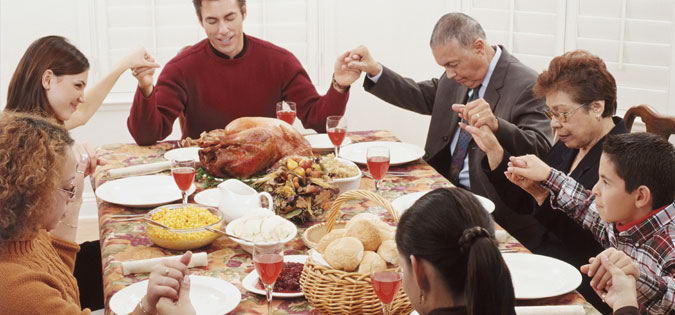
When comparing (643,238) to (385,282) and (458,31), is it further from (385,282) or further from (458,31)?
(458,31)

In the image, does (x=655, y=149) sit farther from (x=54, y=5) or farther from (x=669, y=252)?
(x=54, y=5)

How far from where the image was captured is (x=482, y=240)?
4.58ft

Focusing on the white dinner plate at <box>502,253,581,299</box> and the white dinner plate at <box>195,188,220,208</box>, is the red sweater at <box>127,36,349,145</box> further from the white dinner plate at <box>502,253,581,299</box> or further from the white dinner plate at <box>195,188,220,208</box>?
the white dinner plate at <box>502,253,581,299</box>

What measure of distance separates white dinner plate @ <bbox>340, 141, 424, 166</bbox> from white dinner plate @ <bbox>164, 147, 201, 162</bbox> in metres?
0.65

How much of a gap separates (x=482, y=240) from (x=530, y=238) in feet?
5.47

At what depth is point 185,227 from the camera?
2242mm

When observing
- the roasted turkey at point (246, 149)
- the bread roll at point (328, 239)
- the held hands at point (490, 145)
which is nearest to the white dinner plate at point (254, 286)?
the bread roll at point (328, 239)

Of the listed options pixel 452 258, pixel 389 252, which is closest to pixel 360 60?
pixel 389 252

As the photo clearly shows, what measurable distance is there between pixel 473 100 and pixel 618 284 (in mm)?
1733

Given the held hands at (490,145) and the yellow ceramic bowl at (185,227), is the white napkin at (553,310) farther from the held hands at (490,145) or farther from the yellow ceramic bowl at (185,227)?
the held hands at (490,145)

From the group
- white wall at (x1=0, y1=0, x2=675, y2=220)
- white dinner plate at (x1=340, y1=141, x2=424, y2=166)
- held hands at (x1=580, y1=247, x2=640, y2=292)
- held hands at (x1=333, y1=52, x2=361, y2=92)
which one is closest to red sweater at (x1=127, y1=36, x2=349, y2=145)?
held hands at (x1=333, y1=52, x2=361, y2=92)

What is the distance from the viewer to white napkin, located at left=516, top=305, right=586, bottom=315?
1.75 m

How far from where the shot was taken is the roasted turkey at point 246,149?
2750 millimetres

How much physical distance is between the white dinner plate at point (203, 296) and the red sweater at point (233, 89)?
1.72 m
